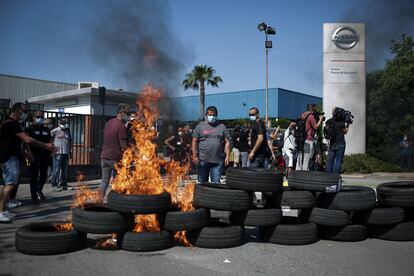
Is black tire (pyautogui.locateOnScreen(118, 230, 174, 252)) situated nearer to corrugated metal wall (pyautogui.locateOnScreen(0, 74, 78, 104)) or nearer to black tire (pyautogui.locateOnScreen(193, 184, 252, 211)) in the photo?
black tire (pyautogui.locateOnScreen(193, 184, 252, 211))

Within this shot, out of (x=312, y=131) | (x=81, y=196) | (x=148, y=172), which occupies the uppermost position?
(x=312, y=131)

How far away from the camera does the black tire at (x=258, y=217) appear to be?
5355 mm

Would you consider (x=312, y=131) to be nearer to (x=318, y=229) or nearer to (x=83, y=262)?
(x=318, y=229)

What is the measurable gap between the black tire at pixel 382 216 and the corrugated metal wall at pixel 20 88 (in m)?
38.1

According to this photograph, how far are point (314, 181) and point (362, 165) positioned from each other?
12.3 metres

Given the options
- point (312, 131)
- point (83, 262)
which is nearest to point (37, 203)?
point (83, 262)

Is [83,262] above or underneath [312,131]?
underneath

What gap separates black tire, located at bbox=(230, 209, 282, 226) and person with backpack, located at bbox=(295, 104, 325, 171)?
4.84m

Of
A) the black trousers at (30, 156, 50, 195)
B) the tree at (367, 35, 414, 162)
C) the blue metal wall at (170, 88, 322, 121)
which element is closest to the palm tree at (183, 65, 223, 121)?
the blue metal wall at (170, 88, 322, 121)

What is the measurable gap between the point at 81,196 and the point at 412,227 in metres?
4.96

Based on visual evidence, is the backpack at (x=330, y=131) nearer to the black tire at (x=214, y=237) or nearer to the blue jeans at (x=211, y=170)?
the blue jeans at (x=211, y=170)

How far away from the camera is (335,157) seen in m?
9.29

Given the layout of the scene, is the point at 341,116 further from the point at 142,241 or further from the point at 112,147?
the point at 142,241

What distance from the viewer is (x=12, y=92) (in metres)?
37.5
